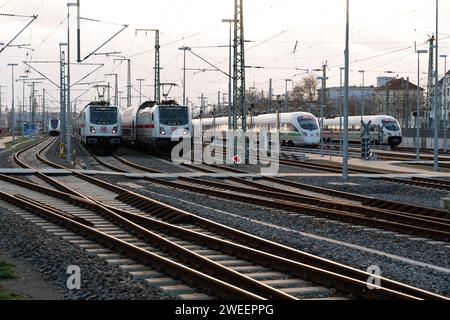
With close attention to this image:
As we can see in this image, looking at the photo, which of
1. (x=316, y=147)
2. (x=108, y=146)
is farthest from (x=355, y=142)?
(x=108, y=146)

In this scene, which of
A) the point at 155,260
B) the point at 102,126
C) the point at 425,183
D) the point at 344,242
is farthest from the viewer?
the point at 102,126

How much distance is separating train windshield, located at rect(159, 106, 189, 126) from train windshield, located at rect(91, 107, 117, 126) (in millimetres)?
4779

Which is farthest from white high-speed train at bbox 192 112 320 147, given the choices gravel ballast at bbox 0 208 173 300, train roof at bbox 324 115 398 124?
gravel ballast at bbox 0 208 173 300

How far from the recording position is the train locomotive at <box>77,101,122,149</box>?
43.1 m

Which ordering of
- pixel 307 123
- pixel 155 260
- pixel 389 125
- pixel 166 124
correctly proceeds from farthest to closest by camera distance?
pixel 389 125
pixel 307 123
pixel 166 124
pixel 155 260

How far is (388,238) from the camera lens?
41.5 ft

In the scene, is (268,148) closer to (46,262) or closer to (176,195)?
(176,195)

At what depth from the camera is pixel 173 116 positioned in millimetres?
40375

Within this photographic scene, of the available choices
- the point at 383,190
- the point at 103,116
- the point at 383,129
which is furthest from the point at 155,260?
the point at 383,129

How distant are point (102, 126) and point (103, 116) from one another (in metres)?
0.69

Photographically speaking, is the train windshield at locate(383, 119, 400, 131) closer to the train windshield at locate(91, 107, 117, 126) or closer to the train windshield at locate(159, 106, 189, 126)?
the train windshield at locate(159, 106, 189, 126)

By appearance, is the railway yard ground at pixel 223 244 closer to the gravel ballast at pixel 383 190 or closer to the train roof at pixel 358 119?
the gravel ballast at pixel 383 190

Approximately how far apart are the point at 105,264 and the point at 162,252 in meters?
1.38

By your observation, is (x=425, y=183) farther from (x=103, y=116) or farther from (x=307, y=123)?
(x=307, y=123)
